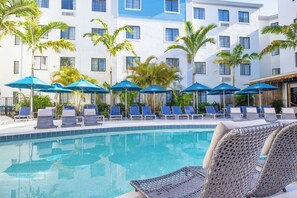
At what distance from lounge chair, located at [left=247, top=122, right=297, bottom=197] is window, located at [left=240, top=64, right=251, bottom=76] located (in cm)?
2278

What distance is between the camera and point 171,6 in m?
22.7

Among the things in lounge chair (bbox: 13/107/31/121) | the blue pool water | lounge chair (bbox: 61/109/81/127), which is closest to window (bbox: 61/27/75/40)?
lounge chair (bbox: 13/107/31/121)

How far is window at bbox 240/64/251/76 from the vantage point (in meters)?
23.7

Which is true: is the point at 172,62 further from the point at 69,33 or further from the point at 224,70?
the point at 69,33

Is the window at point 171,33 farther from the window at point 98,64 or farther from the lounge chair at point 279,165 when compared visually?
the lounge chair at point 279,165

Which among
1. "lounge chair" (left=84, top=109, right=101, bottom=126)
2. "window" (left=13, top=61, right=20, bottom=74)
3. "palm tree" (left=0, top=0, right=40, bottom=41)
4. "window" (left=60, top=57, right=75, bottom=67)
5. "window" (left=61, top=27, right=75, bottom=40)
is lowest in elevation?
"lounge chair" (left=84, top=109, right=101, bottom=126)

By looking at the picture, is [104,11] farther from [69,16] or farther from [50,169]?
[50,169]

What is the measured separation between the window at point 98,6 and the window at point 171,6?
6.06m

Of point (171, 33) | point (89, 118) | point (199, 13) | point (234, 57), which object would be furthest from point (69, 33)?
point (234, 57)

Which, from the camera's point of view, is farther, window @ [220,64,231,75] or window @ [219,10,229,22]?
window @ [219,10,229,22]

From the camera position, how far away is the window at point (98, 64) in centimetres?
2080

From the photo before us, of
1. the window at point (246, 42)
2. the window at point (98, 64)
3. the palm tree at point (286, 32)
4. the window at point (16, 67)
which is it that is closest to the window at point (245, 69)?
the window at point (246, 42)

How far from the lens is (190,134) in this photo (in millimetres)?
11172

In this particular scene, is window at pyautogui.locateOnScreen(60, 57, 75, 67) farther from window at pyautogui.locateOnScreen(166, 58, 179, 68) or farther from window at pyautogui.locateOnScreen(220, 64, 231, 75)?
window at pyautogui.locateOnScreen(220, 64, 231, 75)
